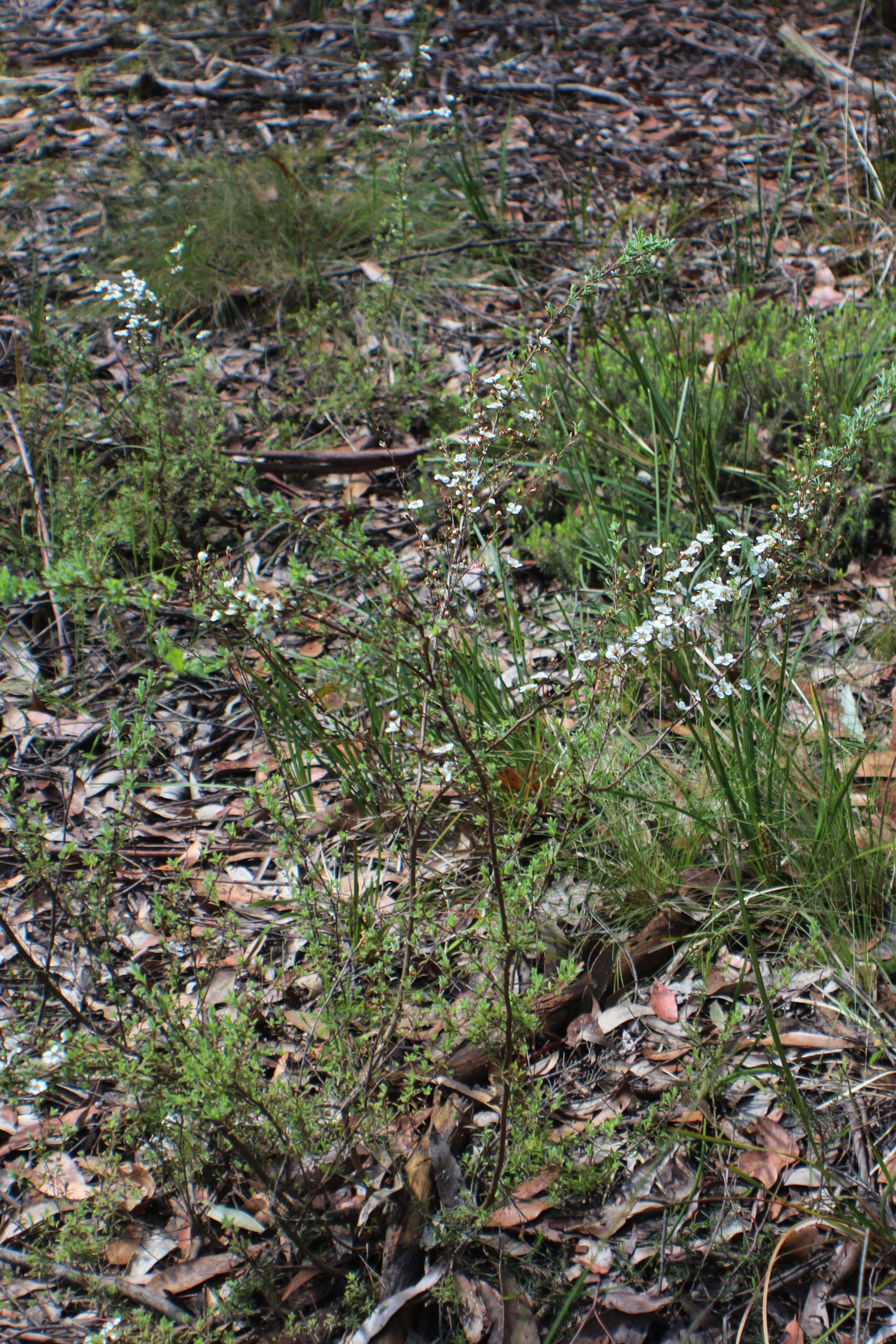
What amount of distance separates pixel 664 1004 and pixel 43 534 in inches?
89.3

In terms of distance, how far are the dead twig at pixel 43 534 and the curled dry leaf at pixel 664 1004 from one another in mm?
1869

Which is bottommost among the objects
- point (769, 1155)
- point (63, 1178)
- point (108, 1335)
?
point (63, 1178)

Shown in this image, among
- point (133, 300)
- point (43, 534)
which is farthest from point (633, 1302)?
point (133, 300)

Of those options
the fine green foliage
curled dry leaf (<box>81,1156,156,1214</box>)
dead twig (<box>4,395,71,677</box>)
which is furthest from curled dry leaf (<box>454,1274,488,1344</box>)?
dead twig (<box>4,395,71,677</box>)

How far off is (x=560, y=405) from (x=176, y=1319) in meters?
2.77

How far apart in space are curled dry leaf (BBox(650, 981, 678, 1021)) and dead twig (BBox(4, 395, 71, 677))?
6.13 ft

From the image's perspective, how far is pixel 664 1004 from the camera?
6.32 feet

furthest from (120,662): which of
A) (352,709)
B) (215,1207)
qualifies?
(215,1207)

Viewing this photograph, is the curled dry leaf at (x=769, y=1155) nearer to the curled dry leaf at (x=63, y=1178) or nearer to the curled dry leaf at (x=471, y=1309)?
the curled dry leaf at (x=471, y=1309)

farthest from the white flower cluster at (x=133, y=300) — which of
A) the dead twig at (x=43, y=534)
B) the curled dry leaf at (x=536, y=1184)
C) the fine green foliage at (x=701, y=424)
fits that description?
the curled dry leaf at (x=536, y=1184)

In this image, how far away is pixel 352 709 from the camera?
8.56 feet

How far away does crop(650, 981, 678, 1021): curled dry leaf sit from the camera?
1.91m

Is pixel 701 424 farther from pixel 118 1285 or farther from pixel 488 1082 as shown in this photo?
pixel 118 1285

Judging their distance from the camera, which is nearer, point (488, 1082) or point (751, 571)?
point (751, 571)
